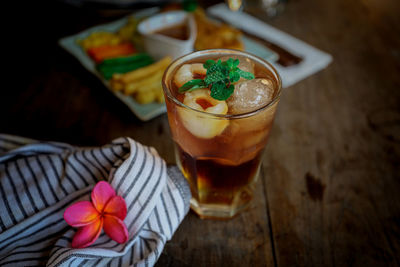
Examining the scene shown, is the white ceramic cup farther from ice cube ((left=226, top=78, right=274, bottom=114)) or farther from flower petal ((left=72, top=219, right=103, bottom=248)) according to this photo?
flower petal ((left=72, top=219, right=103, bottom=248))

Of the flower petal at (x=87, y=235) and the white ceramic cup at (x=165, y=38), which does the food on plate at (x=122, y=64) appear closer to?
the white ceramic cup at (x=165, y=38)

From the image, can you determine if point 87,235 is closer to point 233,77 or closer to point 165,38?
point 233,77

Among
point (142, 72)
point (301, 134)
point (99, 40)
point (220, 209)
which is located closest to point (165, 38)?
point (142, 72)

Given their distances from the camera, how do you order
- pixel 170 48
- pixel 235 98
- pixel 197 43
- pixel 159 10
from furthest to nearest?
pixel 159 10
pixel 197 43
pixel 170 48
pixel 235 98

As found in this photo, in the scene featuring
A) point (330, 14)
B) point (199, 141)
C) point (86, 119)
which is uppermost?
point (199, 141)

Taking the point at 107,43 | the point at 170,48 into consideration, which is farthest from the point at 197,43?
the point at 107,43

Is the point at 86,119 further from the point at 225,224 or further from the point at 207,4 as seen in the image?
the point at 207,4

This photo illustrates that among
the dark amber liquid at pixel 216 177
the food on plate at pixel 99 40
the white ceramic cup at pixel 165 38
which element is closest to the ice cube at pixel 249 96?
the dark amber liquid at pixel 216 177

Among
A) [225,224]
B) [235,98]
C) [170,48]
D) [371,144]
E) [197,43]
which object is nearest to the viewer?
[235,98]
